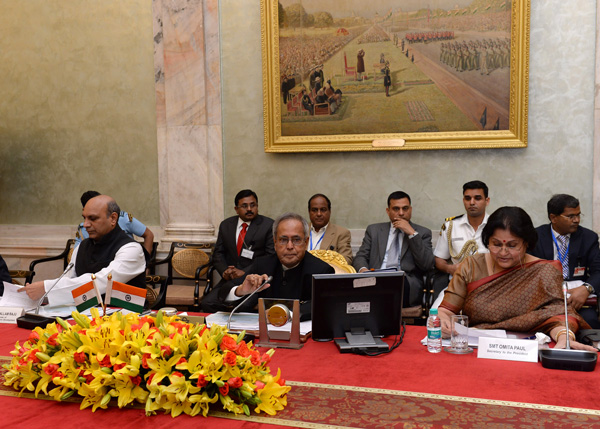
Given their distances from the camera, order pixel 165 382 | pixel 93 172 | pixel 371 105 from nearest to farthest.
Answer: pixel 165 382 < pixel 371 105 < pixel 93 172

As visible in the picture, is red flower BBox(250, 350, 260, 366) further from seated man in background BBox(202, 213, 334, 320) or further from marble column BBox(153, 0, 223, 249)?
marble column BBox(153, 0, 223, 249)

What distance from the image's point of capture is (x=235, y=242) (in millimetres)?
5977

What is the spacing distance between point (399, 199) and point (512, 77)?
59.5 inches

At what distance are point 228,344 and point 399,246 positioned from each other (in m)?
3.71

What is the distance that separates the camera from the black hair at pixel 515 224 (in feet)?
10.5

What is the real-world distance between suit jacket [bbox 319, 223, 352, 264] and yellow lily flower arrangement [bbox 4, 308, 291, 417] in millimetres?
3609

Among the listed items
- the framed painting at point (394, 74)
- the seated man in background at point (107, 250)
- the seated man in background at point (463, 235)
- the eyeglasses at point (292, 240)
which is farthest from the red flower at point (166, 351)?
the framed painting at point (394, 74)

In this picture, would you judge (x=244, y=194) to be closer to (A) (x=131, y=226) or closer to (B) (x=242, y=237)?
(B) (x=242, y=237)

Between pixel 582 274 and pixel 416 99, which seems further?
pixel 416 99

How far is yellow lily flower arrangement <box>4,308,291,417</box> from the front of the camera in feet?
6.61

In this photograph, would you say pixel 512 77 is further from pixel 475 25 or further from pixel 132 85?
pixel 132 85

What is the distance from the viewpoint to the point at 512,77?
5.53 m

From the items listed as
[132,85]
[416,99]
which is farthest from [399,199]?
[132,85]

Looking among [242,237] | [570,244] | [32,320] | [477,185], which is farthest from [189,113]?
[570,244]
